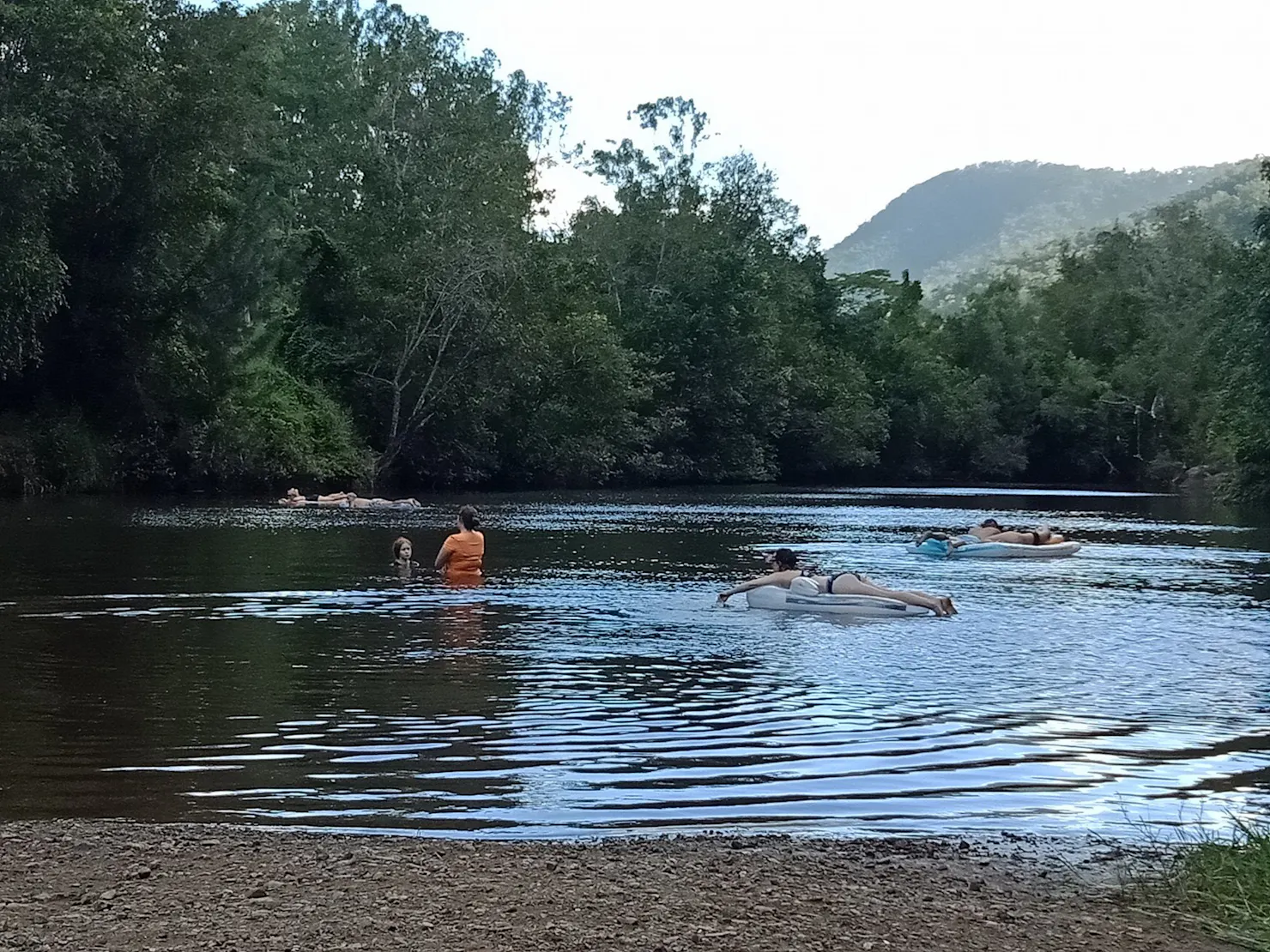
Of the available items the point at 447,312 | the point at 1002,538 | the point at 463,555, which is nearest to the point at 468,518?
the point at 463,555

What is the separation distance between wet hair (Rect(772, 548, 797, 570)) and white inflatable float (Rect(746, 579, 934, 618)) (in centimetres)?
49

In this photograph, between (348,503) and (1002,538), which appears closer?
(1002,538)

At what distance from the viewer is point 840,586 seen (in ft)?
68.9

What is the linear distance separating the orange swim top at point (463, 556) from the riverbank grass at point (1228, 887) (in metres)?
17.1

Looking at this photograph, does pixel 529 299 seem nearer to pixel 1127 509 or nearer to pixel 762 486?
pixel 762 486

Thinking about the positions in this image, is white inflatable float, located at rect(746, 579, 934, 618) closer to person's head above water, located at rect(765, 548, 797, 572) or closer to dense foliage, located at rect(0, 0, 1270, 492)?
person's head above water, located at rect(765, 548, 797, 572)

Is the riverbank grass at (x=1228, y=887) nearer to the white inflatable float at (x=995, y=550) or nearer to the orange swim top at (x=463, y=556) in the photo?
the orange swim top at (x=463, y=556)

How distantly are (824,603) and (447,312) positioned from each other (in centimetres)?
4113

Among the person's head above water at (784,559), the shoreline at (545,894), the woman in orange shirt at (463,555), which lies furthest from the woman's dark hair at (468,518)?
the shoreline at (545,894)

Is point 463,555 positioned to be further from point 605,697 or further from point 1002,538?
point 1002,538

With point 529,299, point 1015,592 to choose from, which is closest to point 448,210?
point 529,299

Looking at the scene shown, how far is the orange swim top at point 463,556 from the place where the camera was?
77.0 ft

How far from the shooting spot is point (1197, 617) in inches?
808

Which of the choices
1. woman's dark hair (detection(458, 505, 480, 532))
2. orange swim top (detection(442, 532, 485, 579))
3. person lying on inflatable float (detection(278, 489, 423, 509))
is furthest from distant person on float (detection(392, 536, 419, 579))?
person lying on inflatable float (detection(278, 489, 423, 509))
